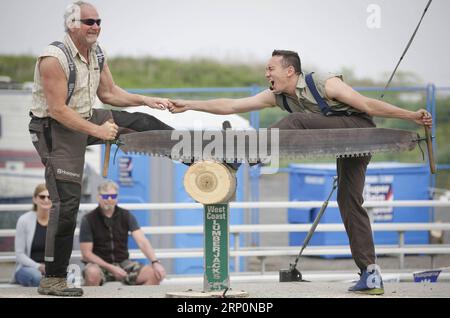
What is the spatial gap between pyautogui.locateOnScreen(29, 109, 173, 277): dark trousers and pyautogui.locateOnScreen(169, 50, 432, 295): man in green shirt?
0.77m

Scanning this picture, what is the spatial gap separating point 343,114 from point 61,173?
1702 millimetres

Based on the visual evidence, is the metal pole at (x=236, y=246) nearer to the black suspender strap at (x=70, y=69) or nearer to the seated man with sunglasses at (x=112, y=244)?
the seated man with sunglasses at (x=112, y=244)

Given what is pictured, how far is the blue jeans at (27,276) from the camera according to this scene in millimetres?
8062

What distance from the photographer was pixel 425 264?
11.1 m

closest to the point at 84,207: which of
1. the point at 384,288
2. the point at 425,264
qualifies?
the point at 384,288

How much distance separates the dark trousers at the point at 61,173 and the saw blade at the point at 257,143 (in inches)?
16.4

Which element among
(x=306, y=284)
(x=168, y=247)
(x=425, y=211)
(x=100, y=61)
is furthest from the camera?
(x=425, y=211)

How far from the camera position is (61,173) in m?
5.84

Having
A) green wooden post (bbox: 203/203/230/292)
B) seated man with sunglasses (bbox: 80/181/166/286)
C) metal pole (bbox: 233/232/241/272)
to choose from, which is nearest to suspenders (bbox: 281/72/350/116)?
green wooden post (bbox: 203/203/230/292)

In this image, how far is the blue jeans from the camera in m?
8.06

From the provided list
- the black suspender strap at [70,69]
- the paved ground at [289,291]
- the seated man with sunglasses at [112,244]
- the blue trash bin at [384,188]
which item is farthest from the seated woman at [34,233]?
the blue trash bin at [384,188]

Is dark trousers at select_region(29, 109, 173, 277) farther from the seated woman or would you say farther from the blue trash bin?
the blue trash bin

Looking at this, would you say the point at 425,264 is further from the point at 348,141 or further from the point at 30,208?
the point at 348,141

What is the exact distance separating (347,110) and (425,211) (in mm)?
6788
